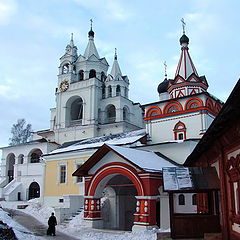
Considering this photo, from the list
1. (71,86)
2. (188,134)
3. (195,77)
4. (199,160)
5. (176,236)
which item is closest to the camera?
(176,236)

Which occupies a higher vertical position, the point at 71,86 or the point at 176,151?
the point at 71,86

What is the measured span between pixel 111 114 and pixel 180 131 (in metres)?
20.3

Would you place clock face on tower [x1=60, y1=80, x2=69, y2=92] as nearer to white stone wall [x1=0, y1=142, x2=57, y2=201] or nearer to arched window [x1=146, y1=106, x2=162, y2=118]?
white stone wall [x1=0, y1=142, x2=57, y2=201]

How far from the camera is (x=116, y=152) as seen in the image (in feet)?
51.3

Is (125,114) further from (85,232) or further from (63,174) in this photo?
(85,232)

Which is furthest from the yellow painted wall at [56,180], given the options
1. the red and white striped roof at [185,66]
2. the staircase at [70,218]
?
the red and white striped roof at [185,66]

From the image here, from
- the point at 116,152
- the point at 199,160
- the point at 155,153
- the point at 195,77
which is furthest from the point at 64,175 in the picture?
the point at 199,160

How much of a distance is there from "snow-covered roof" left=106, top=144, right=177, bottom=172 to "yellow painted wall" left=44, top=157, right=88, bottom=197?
23.7 ft

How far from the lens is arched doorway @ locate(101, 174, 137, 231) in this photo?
1945cm

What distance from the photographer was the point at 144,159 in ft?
53.7

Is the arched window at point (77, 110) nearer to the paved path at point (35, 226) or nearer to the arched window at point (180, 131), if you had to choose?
the paved path at point (35, 226)

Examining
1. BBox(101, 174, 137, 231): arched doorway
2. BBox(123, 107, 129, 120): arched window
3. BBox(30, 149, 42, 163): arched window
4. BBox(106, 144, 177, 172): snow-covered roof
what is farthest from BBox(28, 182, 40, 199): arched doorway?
BBox(106, 144, 177, 172): snow-covered roof

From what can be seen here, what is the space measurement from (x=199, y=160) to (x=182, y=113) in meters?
9.23

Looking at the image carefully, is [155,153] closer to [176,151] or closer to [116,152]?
[176,151]
